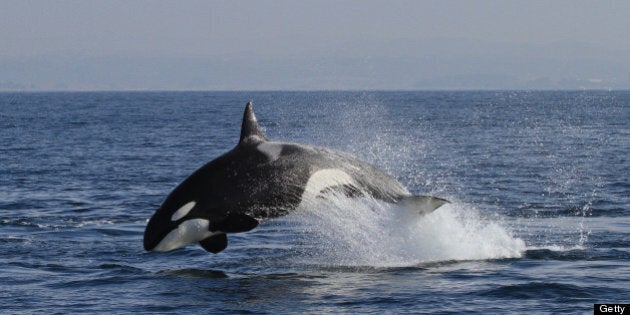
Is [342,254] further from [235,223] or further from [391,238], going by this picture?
[235,223]

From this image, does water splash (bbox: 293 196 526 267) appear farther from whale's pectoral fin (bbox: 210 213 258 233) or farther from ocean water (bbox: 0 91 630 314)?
whale's pectoral fin (bbox: 210 213 258 233)

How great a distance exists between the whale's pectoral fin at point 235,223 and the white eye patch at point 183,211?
0.45m

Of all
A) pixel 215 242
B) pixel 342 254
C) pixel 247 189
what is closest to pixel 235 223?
pixel 247 189

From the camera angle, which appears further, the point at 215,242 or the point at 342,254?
the point at 342,254

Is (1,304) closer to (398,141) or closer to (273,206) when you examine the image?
(273,206)

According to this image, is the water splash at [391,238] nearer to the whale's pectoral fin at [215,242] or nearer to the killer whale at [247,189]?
the killer whale at [247,189]

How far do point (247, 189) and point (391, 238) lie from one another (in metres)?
3.91

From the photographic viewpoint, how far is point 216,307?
13.8m

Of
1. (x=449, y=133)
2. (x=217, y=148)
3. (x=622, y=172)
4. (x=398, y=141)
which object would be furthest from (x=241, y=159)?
(x=449, y=133)

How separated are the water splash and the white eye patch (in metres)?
1.95

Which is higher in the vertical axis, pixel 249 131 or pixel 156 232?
pixel 249 131

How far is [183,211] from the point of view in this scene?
14.5m

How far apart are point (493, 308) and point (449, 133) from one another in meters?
51.3

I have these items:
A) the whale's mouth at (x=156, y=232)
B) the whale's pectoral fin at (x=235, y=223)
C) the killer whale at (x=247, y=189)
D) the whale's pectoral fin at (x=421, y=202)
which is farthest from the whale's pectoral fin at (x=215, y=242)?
the whale's pectoral fin at (x=421, y=202)
